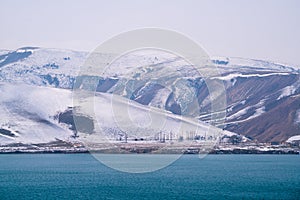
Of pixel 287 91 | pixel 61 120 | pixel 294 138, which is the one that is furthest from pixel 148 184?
pixel 287 91

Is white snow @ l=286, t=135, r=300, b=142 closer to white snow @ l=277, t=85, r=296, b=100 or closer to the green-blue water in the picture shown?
white snow @ l=277, t=85, r=296, b=100

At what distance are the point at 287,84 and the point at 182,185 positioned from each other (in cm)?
15325

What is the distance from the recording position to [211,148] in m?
120

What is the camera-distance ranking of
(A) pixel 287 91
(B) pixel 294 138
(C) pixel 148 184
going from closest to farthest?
(C) pixel 148 184 < (B) pixel 294 138 < (A) pixel 287 91

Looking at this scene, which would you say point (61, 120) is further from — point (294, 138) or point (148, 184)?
point (148, 184)

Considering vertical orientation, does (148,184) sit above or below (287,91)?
below

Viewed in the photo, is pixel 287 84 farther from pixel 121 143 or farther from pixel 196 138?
pixel 121 143

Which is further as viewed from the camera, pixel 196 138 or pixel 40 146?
pixel 196 138

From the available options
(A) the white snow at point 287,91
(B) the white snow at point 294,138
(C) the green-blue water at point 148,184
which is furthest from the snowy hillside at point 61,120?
(C) the green-blue water at point 148,184

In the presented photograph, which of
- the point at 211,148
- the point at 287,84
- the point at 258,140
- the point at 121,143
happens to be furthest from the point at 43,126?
the point at 287,84

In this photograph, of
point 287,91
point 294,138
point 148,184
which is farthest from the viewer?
point 287,91

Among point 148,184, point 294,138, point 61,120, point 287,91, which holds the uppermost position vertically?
point 287,91

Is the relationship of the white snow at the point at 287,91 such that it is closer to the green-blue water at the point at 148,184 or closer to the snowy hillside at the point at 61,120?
the snowy hillside at the point at 61,120

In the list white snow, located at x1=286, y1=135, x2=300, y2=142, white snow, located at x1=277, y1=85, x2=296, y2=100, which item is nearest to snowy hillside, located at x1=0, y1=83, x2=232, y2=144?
white snow, located at x1=286, y1=135, x2=300, y2=142
